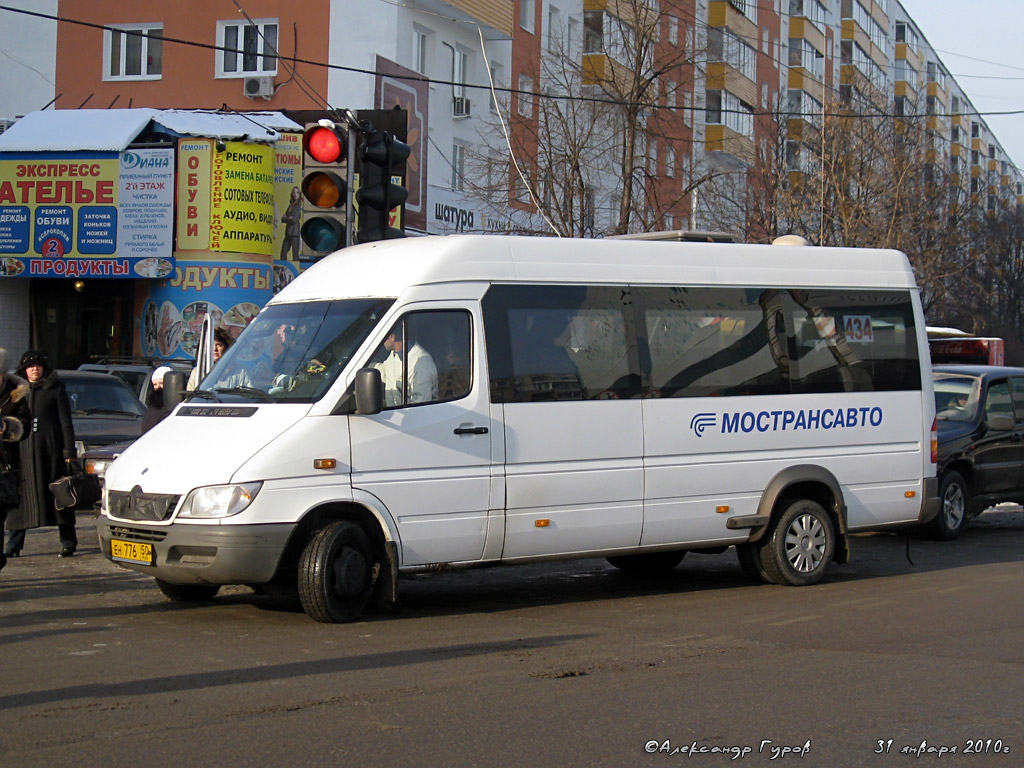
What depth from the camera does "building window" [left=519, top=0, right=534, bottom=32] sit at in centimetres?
3675

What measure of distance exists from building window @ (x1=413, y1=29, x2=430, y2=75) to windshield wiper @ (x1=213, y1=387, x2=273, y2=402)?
77.2 feet

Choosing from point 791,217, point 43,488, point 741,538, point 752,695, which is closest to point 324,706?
point 752,695

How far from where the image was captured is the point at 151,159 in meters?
26.5

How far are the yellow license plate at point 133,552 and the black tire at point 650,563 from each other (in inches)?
180

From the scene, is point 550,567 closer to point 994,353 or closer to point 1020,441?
point 1020,441

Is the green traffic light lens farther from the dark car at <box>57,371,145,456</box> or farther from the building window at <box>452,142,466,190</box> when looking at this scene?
the building window at <box>452,142,466,190</box>

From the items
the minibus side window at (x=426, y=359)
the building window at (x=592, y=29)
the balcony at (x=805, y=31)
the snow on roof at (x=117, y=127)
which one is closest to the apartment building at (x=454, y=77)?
the building window at (x=592, y=29)

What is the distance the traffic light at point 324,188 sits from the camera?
35.1 ft

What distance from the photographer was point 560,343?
31.9ft

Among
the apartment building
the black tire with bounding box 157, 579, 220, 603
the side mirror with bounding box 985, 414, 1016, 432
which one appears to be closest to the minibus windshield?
the black tire with bounding box 157, 579, 220, 603

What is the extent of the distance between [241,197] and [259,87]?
4956 millimetres

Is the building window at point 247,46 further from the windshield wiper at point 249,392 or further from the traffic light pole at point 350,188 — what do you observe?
the windshield wiper at point 249,392

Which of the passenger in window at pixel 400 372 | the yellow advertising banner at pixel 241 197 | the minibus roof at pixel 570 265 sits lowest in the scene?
the passenger in window at pixel 400 372

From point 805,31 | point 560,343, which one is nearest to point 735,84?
point 805,31
